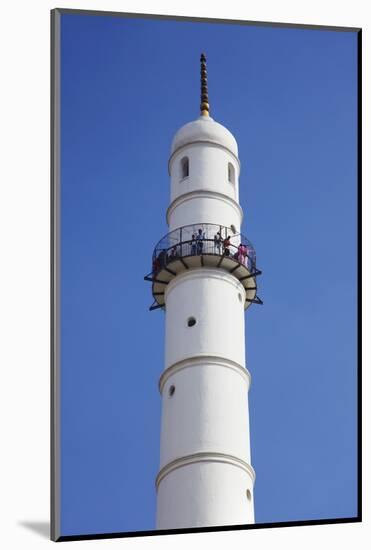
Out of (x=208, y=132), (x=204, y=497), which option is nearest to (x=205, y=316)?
(x=204, y=497)

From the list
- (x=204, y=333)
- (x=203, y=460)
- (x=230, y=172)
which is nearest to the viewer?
(x=203, y=460)

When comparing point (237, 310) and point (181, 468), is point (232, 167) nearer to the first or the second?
point (237, 310)

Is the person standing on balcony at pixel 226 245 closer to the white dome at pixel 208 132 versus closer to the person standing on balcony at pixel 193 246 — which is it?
the person standing on balcony at pixel 193 246

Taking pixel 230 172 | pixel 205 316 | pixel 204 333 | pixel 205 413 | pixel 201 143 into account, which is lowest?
pixel 205 413

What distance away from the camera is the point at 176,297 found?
14.9m

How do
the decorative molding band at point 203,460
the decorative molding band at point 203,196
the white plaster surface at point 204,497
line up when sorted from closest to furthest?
the white plaster surface at point 204,497
the decorative molding band at point 203,460
the decorative molding band at point 203,196

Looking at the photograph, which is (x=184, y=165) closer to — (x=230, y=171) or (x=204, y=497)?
(x=230, y=171)

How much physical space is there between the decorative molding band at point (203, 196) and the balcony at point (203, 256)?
1.27ft

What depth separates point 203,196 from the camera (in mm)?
15523

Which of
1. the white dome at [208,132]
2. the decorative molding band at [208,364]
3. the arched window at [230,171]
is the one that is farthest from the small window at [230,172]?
the decorative molding band at [208,364]

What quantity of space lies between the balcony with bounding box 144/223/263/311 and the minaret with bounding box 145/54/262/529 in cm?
1

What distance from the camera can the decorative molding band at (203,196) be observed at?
612 inches

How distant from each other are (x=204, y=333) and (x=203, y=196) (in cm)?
186

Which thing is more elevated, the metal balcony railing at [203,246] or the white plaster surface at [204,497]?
the metal balcony railing at [203,246]
